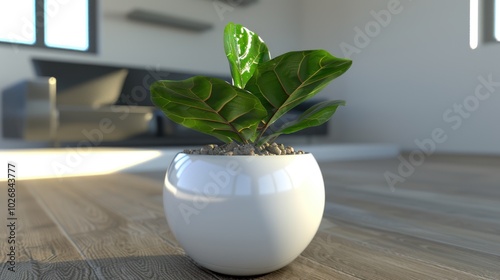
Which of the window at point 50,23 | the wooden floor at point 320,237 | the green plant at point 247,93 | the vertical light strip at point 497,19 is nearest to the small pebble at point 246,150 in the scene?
the green plant at point 247,93

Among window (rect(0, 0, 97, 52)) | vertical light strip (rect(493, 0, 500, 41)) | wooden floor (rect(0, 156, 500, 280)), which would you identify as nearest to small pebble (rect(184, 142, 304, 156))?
wooden floor (rect(0, 156, 500, 280))

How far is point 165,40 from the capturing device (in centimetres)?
400

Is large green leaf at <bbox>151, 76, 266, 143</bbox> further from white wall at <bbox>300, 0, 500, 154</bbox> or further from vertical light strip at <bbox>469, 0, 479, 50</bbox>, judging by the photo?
vertical light strip at <bbox>469, 0, 479, 50</bbox>

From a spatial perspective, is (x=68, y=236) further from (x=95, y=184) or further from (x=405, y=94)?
(x=405, y=94)

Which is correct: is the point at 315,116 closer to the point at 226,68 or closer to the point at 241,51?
the point at 241,51

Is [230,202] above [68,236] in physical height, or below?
above

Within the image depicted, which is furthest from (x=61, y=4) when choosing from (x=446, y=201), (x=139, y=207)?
(x=446, y=201)

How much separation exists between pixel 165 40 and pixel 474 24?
290cm

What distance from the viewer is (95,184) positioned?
166 cm

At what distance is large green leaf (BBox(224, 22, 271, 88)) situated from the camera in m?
0.60

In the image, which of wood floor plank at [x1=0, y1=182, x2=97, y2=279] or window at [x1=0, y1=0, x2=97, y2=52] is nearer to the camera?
wood floor plank at [x1=0, y1=182, x2=97, y2=279]

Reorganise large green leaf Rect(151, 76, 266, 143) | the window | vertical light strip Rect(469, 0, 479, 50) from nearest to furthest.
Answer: large green leaf Rect(151, 76, 266, 143)
the window
vertical light strip Rect(469, 0, 479, 50)

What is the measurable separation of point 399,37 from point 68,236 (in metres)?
3.92

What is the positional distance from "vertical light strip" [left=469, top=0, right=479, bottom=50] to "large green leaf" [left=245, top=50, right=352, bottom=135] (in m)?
3.50
